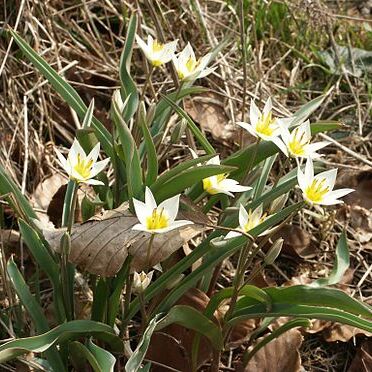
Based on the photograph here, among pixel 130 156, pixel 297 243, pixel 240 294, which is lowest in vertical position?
pixel 297 243

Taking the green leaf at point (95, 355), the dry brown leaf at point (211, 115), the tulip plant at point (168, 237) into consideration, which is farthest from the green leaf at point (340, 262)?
the dry brown leaf at point (211, 115)

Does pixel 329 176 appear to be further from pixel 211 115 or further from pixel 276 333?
pixel 211 115

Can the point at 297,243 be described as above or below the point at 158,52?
below

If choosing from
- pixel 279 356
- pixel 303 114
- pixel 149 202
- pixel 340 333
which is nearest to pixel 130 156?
pixel 149 202

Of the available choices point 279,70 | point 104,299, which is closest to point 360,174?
point 279,70

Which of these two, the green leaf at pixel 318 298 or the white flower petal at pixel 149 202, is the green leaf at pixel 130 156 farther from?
the green leaf at pixel 318 298

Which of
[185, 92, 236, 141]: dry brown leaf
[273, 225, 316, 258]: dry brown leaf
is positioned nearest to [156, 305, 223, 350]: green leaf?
[273, 225, 316, 258]: dry brown leaf
